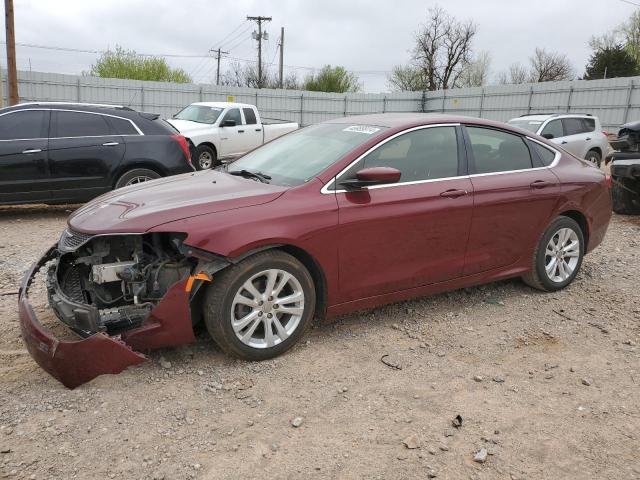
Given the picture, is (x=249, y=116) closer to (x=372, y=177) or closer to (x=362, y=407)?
(x=372, y=177)

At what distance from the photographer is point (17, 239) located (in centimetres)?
657


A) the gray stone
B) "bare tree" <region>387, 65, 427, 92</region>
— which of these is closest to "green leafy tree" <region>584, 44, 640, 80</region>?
"bare tree" <region>387, 65, 427, 92</region>

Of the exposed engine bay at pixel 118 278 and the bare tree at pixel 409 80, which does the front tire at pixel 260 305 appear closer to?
the exposed engine bay at pixel 118 278

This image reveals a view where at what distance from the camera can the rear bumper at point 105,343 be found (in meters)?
3.00

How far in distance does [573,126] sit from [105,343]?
538 inches

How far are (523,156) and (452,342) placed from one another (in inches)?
72.0

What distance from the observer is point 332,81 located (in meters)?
47.9

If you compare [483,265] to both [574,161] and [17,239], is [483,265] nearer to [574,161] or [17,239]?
[574,161]

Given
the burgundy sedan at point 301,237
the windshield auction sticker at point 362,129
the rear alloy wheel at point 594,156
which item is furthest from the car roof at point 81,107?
the rear alloy wheel at point 594,156

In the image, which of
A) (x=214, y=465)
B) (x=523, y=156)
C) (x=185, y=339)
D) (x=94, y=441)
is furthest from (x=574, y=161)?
(x=94, y=441)

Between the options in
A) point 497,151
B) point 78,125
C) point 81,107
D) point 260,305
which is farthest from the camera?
point 81,107

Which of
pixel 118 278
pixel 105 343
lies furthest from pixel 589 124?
pixel 105 343

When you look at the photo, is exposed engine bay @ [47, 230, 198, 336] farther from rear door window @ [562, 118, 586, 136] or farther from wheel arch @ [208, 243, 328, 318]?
rear door window @ [562, 118, 586, 136]

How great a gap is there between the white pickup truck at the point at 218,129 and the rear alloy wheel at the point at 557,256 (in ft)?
30.6
